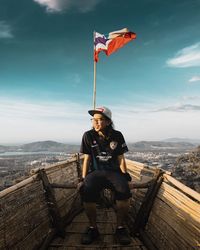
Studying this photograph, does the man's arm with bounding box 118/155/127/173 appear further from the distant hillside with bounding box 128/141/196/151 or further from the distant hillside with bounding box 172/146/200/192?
the distant hillside with bounding box 128/141/196/151

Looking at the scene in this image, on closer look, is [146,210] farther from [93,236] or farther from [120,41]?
[120,41]

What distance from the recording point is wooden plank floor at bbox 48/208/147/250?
145 inches

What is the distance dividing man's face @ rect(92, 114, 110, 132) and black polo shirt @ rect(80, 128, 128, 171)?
11cm

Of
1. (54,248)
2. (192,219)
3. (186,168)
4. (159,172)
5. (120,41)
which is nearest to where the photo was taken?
(192,219)

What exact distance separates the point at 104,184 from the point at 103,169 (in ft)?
0.79

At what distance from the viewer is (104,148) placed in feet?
13.3

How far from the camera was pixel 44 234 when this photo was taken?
3.82m

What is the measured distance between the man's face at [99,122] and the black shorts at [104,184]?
68 cm

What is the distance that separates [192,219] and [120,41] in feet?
20.9

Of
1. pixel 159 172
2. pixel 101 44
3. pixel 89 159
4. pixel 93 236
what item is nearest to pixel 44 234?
pixel 93 236

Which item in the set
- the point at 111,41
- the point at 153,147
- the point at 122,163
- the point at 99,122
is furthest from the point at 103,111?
the point at 153,147

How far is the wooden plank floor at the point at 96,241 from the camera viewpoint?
12.1 feet

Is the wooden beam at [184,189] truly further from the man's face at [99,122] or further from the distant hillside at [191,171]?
the distant hillside at [191,171]

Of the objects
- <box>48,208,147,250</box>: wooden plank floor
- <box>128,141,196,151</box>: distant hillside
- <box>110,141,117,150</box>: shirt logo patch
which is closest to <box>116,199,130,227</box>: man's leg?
<box>48,208,147,250</box>: wooden plank floor
